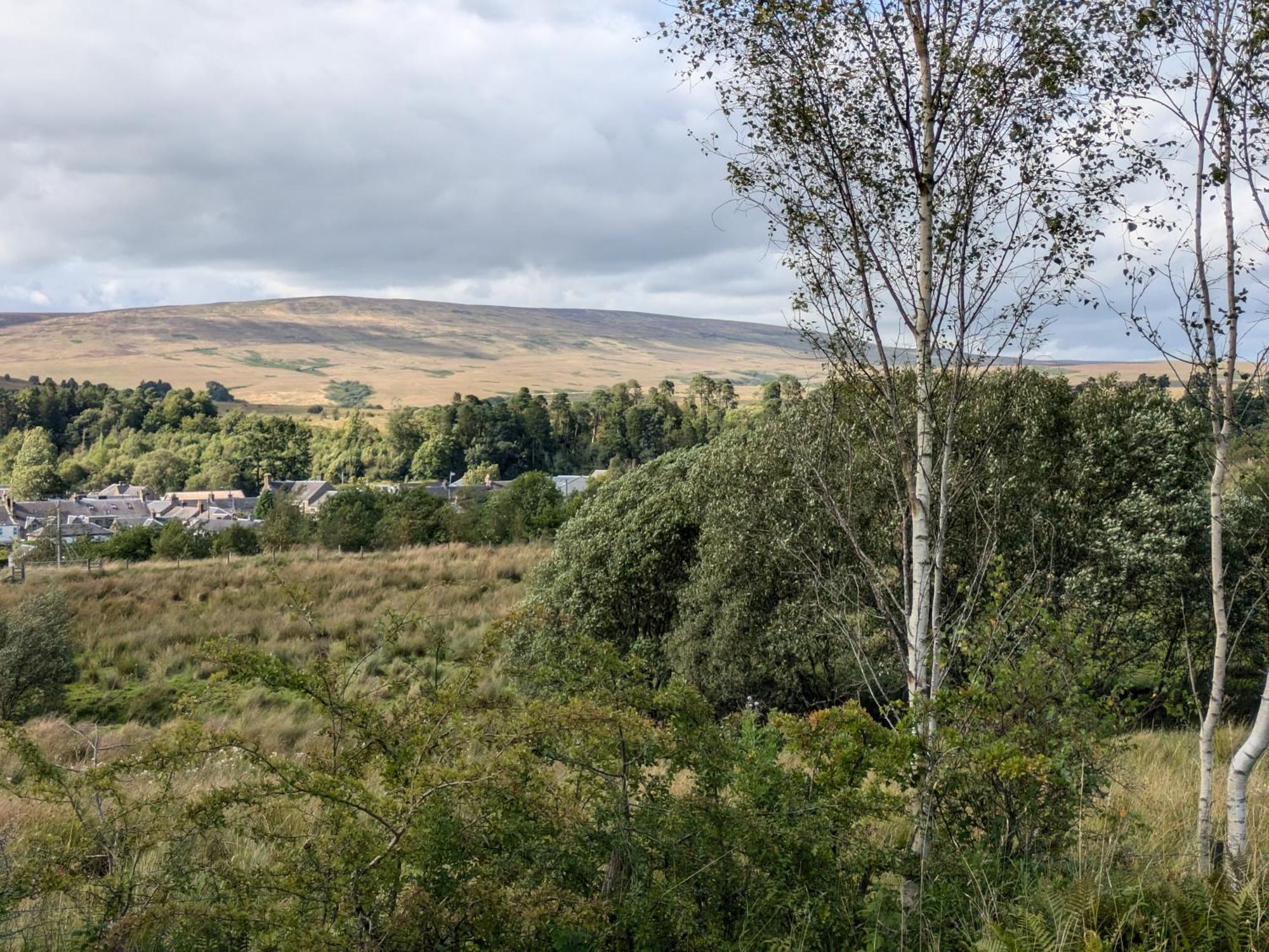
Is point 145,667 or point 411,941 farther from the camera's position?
point 145,667

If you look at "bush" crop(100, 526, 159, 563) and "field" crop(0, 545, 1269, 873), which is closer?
"field" crop(0, 545, 1269, 873)

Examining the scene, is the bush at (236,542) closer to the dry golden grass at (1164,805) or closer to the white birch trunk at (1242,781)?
the dry golden grass at (1164,805)

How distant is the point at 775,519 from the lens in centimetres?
1393

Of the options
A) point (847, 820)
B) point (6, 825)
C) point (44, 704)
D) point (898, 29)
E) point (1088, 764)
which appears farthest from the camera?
point (44, 704)

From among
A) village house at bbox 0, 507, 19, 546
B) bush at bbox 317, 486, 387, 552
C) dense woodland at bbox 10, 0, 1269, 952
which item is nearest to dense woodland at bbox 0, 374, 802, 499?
village house at bbox 0, 507, 19, 546

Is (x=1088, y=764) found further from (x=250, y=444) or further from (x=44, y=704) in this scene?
(x=250, y=444)

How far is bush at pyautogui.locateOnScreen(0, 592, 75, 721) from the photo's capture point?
50.7ft

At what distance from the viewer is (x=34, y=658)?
16.4 meters

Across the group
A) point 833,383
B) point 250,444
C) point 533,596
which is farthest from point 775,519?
point 250,444

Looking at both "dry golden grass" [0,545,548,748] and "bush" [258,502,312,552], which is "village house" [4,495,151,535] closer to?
"bush" [258,502,312,552]

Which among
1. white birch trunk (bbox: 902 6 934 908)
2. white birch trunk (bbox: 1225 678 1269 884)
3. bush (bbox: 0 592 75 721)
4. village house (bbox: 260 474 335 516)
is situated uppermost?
white birch trunk (bbox: 902 6 934 908)

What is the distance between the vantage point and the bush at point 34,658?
50.7 feet

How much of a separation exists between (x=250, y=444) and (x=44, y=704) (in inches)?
3393

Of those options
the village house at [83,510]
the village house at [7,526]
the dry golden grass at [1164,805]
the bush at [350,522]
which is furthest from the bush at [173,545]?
the dry golden grass at [1164,805]
